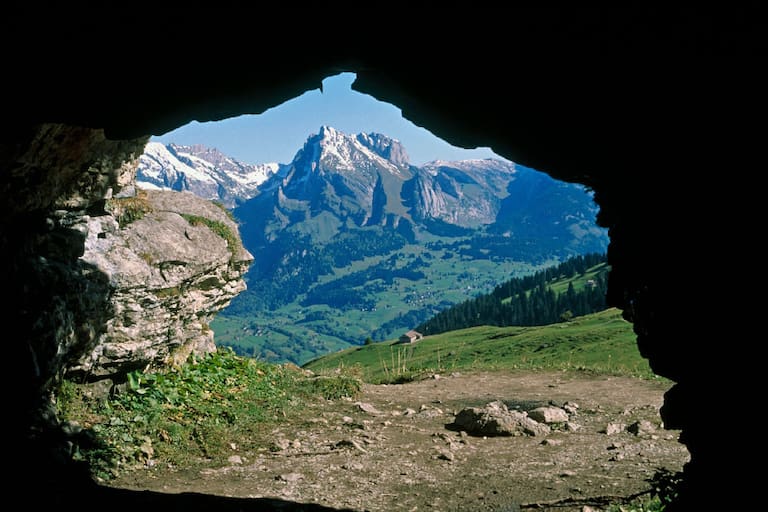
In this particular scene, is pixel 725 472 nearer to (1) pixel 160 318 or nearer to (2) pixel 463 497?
(2) pixel 463 497

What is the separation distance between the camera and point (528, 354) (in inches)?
2633

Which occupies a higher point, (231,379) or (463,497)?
(231,379)

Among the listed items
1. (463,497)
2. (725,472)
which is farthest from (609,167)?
(463,497)

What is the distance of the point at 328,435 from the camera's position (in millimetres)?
16359

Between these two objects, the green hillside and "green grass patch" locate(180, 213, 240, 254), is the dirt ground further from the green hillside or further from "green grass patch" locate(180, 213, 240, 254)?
the green hillside

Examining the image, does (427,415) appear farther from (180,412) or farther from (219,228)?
(219,228)

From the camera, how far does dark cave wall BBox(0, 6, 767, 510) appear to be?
19.9 ft

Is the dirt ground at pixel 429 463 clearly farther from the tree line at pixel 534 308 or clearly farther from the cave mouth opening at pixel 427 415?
the tree line at pixel 534 308

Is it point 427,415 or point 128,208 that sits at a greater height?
point 128,208

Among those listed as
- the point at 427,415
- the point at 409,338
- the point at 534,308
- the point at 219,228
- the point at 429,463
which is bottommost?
the point at 429,463

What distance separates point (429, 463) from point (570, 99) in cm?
999

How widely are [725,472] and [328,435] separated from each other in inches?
456

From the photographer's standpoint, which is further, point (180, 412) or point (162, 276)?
point (162, 276)

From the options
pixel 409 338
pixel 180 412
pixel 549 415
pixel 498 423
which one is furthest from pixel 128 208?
pixel 409 338
